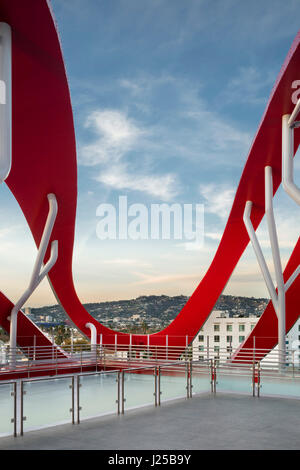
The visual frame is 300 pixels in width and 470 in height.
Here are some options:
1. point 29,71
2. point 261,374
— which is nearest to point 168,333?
point 261,374

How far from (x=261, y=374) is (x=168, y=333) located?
12.6 m

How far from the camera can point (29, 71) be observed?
10750 mm

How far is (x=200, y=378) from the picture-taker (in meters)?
10.0

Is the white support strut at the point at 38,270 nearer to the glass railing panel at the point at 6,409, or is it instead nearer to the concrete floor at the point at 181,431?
the concrete floor at the point at 181,431

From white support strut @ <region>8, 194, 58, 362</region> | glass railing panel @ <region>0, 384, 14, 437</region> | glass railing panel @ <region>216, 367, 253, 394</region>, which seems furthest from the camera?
white support strut @ <region>8, 194, 58, 362</region>

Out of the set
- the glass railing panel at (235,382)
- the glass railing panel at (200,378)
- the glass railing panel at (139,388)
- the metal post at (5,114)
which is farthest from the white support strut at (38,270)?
the glass railing panel at (139,388)

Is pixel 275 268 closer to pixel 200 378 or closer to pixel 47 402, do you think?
pixel 200 378

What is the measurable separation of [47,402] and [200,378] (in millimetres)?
3935

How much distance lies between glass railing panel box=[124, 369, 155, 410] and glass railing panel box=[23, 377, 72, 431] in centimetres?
118

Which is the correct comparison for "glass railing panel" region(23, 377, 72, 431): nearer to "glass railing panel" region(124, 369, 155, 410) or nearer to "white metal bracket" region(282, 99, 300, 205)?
"glass railing panel" region(124, 369, 155, 410)

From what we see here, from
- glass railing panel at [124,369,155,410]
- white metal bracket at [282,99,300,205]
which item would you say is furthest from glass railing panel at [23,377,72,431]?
white metal bracket at [282,99,300,205]

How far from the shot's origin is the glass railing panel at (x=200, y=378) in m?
9.84

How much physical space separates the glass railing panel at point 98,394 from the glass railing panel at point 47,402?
0.84 feet

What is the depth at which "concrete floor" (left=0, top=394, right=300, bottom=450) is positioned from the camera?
19.0ft
